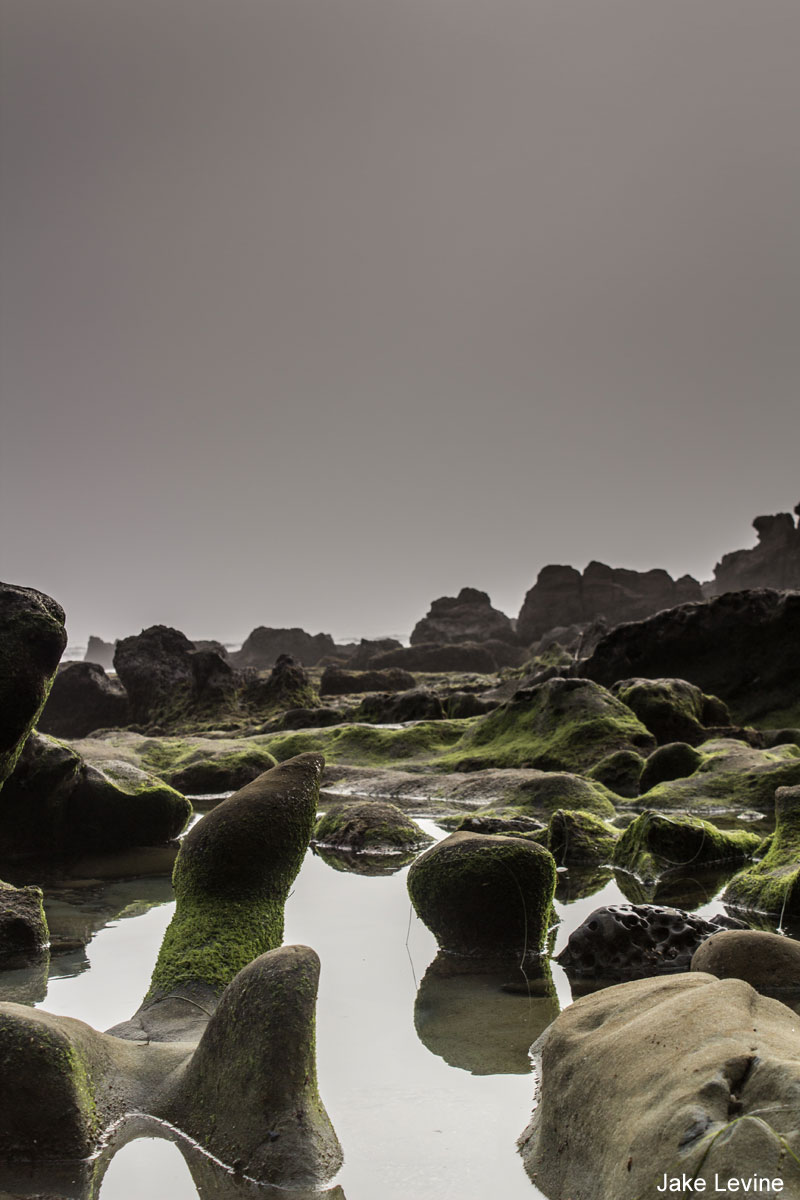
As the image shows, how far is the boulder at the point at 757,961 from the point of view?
6469 millimetres

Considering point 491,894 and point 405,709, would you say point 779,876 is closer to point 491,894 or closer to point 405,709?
point 491,894

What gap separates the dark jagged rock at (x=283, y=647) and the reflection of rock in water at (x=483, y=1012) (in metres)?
125

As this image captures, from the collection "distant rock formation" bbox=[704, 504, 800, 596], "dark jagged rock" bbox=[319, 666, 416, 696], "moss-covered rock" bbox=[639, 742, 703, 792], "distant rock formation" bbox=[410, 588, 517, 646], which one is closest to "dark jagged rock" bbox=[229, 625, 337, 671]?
"distant rock formation" bbox=[410, 588, 517, 646]

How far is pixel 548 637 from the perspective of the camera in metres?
96.9

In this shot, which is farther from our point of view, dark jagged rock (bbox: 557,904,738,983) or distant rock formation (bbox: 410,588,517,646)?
distant rock formation (bbox: 410,588,517,646)

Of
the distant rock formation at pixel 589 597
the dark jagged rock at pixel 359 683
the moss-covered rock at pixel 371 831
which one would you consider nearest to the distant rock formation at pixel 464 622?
the distant rock formation at pixel 589 597

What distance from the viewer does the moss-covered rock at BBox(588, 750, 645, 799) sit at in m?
18.6

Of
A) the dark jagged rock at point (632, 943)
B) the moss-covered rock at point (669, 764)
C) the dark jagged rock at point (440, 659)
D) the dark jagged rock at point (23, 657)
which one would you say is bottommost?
the dark jagged rock at point (632, 943)

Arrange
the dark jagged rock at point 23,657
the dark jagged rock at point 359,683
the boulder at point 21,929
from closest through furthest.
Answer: the dark jagged rock at point 23,657 → the boulder at point 21,929 → the dark jagged rock at point 359,683

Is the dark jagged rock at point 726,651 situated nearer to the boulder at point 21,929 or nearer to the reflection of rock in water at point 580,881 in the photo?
the reflection of rock in water at point 580,881

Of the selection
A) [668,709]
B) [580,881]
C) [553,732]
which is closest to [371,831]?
[580,881]

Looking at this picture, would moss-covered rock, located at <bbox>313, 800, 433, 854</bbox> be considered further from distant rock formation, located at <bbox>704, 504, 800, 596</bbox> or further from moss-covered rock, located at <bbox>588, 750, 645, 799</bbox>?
distant rock formation, located at <bbox>704, 504, 800, 596</bbox>

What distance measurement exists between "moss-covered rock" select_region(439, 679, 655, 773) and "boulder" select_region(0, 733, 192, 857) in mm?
9407

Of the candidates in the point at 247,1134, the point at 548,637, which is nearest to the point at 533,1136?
the point at 247,1134
